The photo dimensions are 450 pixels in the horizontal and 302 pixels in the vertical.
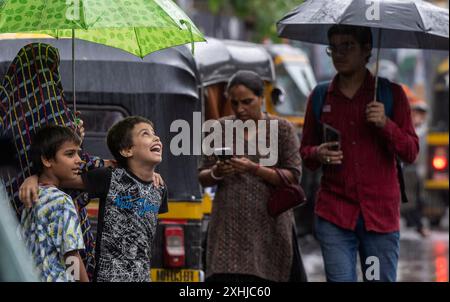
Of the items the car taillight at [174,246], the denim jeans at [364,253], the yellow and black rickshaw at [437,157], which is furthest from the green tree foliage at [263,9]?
the denim jeans at [364,253]

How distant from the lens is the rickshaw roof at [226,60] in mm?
9617

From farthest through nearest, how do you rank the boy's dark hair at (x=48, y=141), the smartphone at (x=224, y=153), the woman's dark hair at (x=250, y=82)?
1. the woman's dark hair at (x=250, y=82)
2. the smartphone at (x=224, y=153)
3. the boy's dark hair at (x=48, y=141)

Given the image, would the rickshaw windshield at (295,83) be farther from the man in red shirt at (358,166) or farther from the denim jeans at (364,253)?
the denim jeans at (364,253)

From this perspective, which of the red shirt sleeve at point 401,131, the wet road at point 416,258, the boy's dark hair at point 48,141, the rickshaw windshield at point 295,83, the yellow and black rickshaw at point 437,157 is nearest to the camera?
the boy's dark hair at point 48,141

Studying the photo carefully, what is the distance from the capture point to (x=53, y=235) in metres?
4.82

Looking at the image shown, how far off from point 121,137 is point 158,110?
169 centimetres

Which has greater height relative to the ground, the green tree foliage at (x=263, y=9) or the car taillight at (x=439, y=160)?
the green tree foliage at (x=263, y=9)

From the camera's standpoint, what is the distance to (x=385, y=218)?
22.0ft

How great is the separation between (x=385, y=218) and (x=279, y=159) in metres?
0.73

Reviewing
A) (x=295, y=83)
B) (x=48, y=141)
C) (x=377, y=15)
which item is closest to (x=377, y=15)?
(x=377, y=15)

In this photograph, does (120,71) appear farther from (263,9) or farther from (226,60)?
(263,9)

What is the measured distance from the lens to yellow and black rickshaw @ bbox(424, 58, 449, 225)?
1761 centimetres
